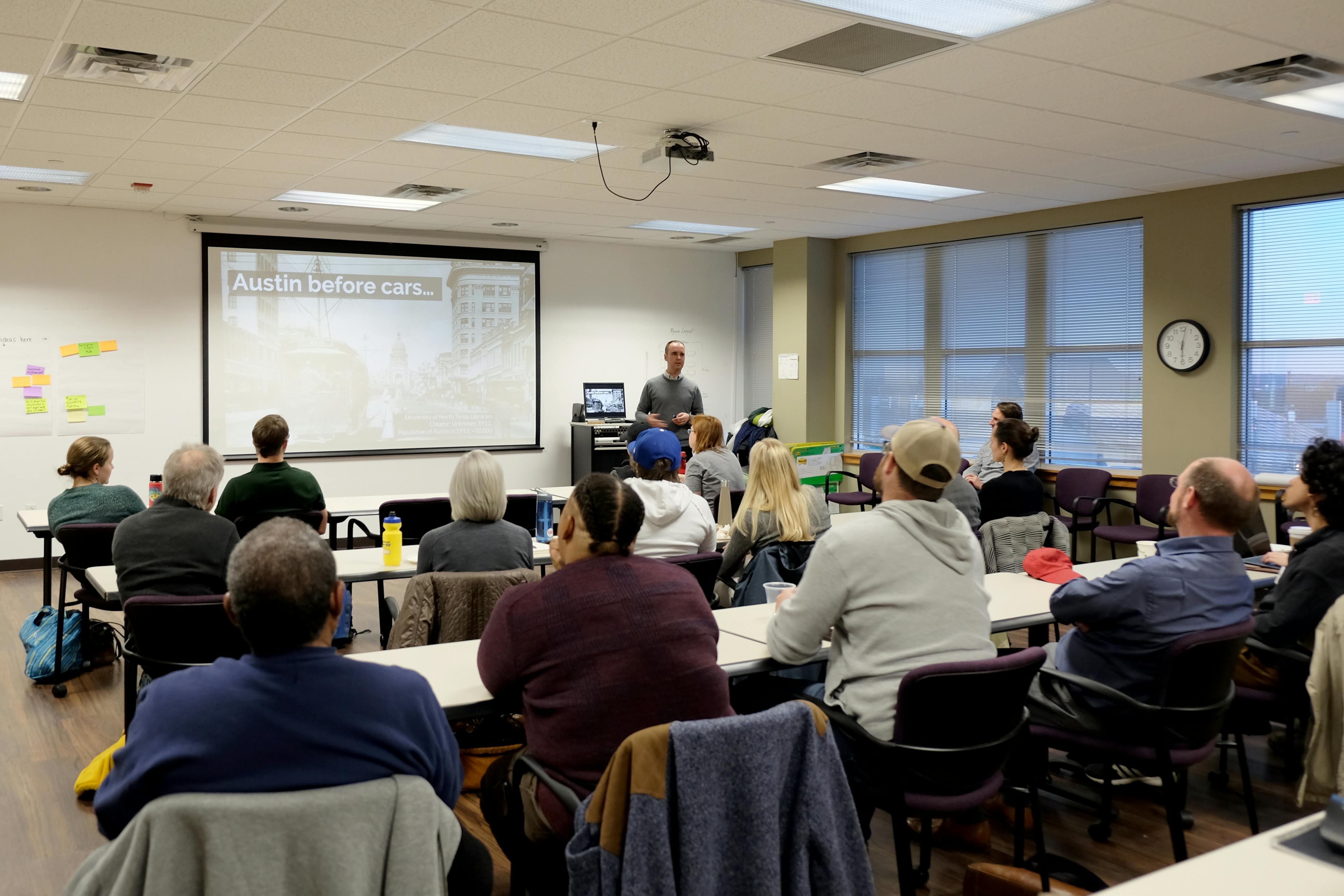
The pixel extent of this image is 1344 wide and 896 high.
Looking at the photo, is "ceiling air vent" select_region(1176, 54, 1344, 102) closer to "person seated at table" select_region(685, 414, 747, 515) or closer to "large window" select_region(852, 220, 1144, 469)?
"person seated at table" select_region(685, 414, 747, 515)

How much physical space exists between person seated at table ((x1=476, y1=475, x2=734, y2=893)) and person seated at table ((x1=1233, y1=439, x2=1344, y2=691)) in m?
1.99

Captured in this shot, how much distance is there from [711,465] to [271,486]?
7.15 feet

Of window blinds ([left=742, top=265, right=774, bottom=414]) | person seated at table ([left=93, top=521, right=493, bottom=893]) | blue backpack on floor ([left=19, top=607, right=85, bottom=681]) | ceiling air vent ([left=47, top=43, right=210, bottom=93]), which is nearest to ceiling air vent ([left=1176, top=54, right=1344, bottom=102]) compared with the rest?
ceiling air vent ([left=47, top=43, right=210, bottom=93])

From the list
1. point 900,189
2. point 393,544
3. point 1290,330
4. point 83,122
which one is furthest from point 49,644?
point 1290,330

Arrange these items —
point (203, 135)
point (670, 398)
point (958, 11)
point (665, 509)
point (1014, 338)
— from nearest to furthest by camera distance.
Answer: point (958, 11), point (665, 509), point (203, 135), point (1014, 338), point (670, 398)

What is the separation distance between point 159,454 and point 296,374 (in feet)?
3.98

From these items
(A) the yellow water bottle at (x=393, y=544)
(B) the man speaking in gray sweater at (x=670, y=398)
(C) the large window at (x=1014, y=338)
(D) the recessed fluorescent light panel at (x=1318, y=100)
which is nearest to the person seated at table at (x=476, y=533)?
(A) the yellow water bottle at (x=393, y=544)

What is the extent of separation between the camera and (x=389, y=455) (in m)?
9.15

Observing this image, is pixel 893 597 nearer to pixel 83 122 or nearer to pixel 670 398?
pixel 83 122

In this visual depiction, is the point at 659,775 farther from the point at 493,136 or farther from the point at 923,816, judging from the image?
→ the point at 493,136

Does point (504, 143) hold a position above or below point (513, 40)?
above

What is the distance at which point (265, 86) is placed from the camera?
4.43 meters

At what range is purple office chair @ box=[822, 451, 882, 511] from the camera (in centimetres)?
851

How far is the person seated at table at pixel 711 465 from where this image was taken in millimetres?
5535
